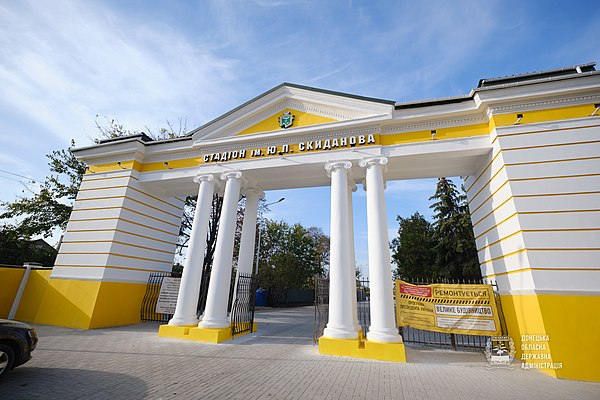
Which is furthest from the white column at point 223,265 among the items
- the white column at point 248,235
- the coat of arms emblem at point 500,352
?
the coat of arms emblem at point 500,352

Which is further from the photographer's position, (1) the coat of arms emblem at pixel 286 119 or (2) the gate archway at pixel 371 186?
(1) the coat of arms emblem at pixel 286 119

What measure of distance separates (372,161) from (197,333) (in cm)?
831

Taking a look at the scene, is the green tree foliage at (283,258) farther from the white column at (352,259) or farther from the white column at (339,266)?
the white column at (339,266)

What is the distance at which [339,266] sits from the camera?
8.18 m

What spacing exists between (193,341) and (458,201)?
2709cm

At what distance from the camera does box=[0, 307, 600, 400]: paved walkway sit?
478 centimetres

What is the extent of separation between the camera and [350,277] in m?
8.43

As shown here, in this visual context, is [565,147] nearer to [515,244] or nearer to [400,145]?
[515,244]

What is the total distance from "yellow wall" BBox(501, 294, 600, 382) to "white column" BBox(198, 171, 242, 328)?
8.97 metres

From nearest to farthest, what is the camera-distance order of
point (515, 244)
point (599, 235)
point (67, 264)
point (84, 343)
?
1. point (599, 235)
2. point (515, 244)
3. point (84, 343)
4. point (67, 264)

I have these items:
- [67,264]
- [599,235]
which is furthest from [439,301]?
[67,264]

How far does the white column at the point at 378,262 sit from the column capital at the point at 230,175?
4.71m

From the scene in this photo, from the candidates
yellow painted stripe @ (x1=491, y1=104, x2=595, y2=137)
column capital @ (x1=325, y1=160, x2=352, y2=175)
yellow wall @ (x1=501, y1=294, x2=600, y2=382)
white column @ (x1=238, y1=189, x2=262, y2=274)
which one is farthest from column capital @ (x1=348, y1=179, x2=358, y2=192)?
yellow wall @ (x1=501, y1=294, x2=600, y2=382)

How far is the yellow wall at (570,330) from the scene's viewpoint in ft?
19.8
